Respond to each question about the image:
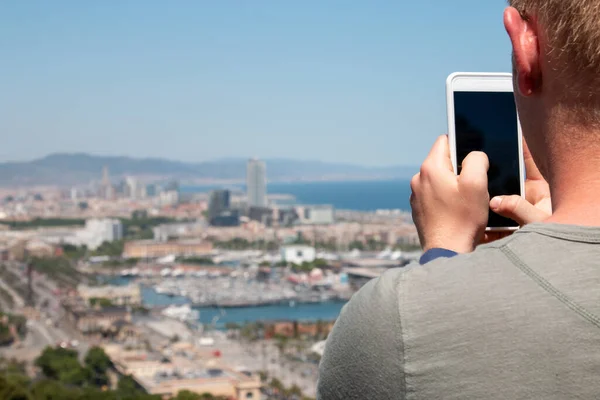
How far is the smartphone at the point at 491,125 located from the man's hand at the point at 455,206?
0.20ft

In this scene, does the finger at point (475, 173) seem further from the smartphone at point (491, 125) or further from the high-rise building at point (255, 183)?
the high-rise building at point (255, 183)

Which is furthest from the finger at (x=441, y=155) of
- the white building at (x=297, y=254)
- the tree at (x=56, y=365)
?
the white building at (x=297, y=254)

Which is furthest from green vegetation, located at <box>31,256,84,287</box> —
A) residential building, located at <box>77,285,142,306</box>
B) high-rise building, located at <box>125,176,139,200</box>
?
high-rise building, located at <box>125,176,139,200</box>

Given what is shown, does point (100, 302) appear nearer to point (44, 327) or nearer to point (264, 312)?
point (44, 327)

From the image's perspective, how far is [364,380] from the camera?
307 millimetres

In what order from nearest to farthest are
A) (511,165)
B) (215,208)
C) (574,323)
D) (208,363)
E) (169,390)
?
(574,323) < (511,165) < (169,390) < (208,363) < (215,208)

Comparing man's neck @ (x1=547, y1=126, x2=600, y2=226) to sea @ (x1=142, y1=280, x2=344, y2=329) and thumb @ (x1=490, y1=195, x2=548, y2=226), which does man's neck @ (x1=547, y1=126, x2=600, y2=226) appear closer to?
thumb @ (x1=490, y1=195, x2=548, y2=226)

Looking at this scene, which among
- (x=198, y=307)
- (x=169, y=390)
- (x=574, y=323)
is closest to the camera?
(x=574, y=323)

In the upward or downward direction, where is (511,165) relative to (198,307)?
upward

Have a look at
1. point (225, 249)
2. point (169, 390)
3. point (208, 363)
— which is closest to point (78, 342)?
point (208, 363)

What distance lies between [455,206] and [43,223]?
109ft

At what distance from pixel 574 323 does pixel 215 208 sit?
114 ft

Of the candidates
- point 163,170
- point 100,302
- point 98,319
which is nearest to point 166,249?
point 100,302

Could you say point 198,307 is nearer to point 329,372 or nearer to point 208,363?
point 208,363
